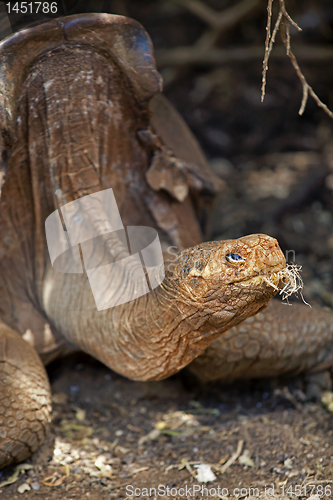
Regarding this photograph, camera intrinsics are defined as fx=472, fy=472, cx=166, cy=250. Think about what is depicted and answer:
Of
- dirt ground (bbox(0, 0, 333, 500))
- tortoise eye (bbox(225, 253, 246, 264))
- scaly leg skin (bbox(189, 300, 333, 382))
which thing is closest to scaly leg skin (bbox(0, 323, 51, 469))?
dirt ground (bbox(0, 0, 333, 500))

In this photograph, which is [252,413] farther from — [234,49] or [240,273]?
[234,49]

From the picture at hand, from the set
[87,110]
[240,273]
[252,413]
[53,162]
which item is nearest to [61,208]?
[53,162]

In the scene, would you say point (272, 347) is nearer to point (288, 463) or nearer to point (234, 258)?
point (288, 463)

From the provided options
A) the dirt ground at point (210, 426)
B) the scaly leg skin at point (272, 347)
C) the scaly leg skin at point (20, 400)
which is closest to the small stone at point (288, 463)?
A: the dirt ground at point (210, 426)

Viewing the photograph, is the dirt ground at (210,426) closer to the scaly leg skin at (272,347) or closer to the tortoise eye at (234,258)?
the scaly leg skin at (272,347)

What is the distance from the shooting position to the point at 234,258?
1.16m

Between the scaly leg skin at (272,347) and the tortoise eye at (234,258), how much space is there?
870mm

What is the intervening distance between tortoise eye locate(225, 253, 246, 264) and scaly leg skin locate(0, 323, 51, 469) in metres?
1.05

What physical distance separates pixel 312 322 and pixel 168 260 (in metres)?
1.08

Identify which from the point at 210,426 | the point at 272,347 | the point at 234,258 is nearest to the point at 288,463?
the point at 210,426

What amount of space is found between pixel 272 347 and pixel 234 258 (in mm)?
1051

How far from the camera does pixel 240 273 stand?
3.80 feet

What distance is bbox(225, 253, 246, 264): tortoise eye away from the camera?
116cm

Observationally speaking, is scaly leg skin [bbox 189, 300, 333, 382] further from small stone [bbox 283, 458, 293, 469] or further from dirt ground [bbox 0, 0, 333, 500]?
small stone [bbox 283, 458, 293, 469]
